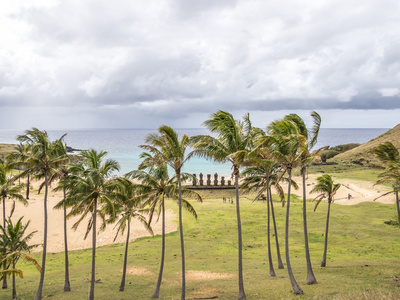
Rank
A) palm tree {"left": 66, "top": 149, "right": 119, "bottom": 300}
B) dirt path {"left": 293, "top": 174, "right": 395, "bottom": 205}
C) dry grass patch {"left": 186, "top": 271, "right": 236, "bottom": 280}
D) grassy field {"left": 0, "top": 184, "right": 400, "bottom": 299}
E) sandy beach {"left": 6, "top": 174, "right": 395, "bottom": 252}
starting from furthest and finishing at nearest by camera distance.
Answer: dirt path {"left": 293, "top": 174, "right": 395, "bottom": 205} < sandy beach {"left": 6, "top": 174, "right": 395, "bottom": 252} < dry grass patch {"left": 186, "top": 271, "right": 236, "bottom": 280} < grassy field {"left": 0, "top": 184, "right": 400, "bottom": 299} < palm tree {"left": 66, "top": 149, "right": 119, "bottom": 300}

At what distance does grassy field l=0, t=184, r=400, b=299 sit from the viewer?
72.0 feet

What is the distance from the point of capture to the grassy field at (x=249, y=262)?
21938 millimetres

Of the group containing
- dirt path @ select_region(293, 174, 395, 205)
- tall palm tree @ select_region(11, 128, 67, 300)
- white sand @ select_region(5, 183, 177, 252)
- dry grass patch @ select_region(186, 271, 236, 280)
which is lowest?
dry grass patch @ select_region(186, 271, 236, 280)

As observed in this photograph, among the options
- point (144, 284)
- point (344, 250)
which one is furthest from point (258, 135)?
point (344, 250)

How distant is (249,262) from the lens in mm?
31328

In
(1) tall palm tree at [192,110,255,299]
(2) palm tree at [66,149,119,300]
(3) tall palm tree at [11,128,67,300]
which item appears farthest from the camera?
(3) tall palm tree at [11,128,67,300]

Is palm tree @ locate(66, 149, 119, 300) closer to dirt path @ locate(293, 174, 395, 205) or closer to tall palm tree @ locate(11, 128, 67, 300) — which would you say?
tall palm tree @ locate(11, 128, 67, 300)

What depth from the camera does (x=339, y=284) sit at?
69.3 ft

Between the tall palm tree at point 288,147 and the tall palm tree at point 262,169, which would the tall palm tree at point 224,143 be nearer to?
the tall palm tree at point 262,169

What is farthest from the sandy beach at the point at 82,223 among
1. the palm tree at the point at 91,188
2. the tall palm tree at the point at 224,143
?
the tall palm tree at the point at 224,143

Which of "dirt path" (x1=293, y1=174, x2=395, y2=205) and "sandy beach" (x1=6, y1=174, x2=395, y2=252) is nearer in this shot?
"sandy beach" (x1=6, y1=174, x2=395, y2=252)

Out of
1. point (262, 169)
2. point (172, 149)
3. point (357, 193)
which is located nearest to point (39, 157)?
point (172, 149)

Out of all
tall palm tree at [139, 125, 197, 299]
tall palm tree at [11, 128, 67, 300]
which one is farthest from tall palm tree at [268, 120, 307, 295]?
tall palm tree at [11, 128, 67, 300]

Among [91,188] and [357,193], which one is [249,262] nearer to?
[91,188]
